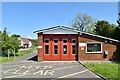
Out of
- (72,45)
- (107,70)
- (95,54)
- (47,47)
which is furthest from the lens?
(72,45)

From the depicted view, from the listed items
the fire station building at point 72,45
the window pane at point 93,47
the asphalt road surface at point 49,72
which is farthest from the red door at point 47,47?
the asphalt road surface at point 49,72

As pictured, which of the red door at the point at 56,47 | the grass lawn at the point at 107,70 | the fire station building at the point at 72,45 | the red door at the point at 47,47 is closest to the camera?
the grass lawn at the point at 107,70

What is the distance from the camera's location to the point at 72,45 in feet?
93.6

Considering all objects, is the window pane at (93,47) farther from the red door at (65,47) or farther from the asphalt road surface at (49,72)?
the asphalt road surface at (49,72)

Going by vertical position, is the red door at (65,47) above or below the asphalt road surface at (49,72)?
above

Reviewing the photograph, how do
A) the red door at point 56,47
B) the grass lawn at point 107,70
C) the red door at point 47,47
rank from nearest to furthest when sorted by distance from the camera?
the grass lawn at point 107,70 < the red door at point 47,47 < the red door at point 56,47

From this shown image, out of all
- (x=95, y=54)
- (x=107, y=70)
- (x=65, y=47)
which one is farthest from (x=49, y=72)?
(x=95, y=54)

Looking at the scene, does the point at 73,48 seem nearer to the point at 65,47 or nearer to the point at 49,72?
the point at 65,47

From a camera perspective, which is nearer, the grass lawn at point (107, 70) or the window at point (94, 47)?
the grass lawn at point (107, 70)

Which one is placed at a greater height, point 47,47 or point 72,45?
point 72,45

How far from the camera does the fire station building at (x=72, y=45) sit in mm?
28078

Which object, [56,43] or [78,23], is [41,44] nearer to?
[56,43]

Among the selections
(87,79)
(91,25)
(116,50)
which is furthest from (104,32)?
(87,79)

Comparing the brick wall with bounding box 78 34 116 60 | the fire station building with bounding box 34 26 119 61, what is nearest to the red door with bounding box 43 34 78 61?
the fire station building with bounding box 34 26 119 61
